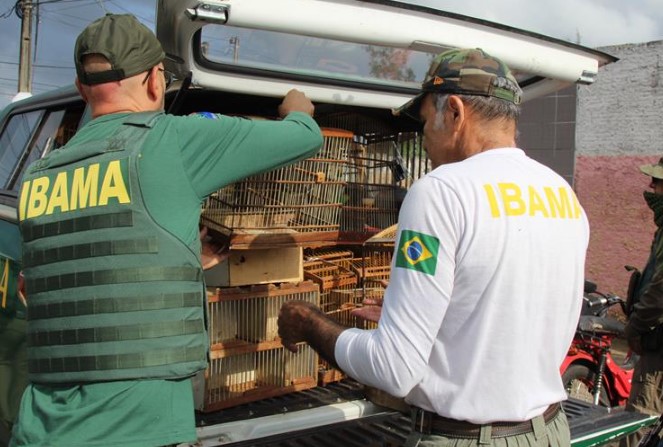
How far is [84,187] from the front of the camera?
1.66 m

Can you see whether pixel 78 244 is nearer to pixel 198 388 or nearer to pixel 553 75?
pixel 198 388

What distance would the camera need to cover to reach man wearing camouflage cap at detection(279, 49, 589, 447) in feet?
5.05

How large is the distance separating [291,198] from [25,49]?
1920 cm

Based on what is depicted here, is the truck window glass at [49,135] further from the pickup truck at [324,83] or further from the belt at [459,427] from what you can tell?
the belt at [459,427]

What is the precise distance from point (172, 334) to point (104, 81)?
742mm

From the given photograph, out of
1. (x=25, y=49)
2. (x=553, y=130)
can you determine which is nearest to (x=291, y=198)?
(x=553, y=130)

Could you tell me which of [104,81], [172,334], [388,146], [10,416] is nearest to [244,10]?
[104,81]

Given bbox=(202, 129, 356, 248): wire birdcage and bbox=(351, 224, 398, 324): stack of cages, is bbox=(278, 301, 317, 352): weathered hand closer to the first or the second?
bbox=(202, 129, 356, 248): wire birdcage

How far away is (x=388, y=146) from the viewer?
146 inches

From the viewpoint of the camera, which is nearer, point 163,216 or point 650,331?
point 163,216

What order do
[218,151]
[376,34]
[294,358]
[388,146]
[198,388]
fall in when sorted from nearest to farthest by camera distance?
[218,151]
[376,34]
[198,388]
[294,358]
[388,146]

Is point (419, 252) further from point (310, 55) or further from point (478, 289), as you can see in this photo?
point (310, 55)

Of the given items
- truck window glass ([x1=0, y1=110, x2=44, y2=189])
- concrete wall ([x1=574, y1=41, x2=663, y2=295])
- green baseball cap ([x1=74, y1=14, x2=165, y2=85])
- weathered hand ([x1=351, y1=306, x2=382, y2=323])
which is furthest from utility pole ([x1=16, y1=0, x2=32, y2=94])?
green baseball cap ([x1=74, y1=14, x2=165, y2=85])

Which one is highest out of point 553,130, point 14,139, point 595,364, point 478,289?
point 553,130
